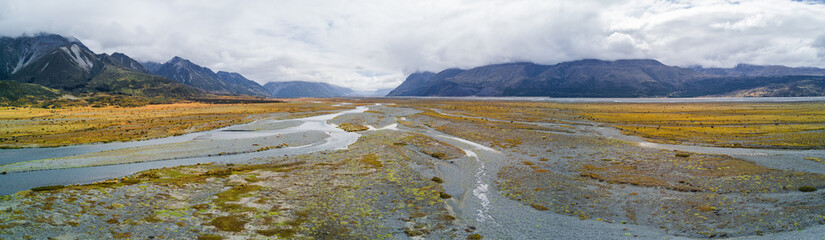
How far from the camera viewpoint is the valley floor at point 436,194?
19.1m

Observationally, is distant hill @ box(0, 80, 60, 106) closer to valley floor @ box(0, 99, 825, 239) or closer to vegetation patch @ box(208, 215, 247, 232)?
valley floor @ box(0, 99, 825, 239)

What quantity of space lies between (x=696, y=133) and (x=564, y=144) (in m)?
31.3

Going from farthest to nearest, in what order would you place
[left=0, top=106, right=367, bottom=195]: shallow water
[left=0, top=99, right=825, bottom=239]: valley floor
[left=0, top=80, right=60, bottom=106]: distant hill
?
[left=0, top=80, right=60, bottom=106]: distant hill → [left=0, top=106, right=367, bottom=195]: shallow water → [left=0, top=99, right=825, bottom=239]: valley floor

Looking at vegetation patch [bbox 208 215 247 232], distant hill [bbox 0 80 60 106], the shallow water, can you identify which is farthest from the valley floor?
distant hill [bbox 0 80 60 106]

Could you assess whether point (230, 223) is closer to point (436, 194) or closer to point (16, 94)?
point (436, 194)

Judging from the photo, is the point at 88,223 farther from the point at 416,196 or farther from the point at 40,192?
the point at 416,196

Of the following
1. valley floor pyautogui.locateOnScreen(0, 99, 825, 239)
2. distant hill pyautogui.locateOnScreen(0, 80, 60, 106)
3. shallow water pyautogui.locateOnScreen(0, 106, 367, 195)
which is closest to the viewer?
valley floor pyautogui.locateOnScreen(0, 99, 825, 239)

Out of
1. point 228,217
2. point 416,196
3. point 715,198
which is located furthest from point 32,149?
point 715,198

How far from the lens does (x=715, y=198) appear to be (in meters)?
25.0

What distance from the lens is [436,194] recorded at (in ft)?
89.7

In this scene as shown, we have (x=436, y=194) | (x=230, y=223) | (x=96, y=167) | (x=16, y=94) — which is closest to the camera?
(x=230, y=223)

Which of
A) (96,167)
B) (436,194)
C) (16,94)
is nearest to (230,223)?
(436,194)

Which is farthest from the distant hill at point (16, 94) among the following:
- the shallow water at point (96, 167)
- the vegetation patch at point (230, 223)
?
the vegetation patch at point (230, 223)

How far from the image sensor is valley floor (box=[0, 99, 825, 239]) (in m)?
19.1
